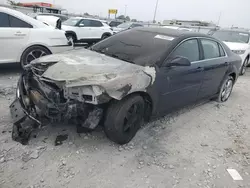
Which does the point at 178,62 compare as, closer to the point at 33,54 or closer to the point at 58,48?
the point at 58,48

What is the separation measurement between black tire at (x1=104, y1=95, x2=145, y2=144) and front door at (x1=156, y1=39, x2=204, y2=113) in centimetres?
44

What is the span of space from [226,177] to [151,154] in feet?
3.00

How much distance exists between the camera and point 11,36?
5.16 metres

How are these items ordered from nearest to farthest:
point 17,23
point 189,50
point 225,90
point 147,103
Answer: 1. point 147,103
2. point 189,50
3. point 225,90
4. point 17,23


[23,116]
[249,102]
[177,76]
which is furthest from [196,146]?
[249,102]

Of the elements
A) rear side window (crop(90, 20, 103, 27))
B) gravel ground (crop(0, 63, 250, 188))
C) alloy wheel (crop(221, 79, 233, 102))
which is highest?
rear side window (crop(90, 20, 103, 27))

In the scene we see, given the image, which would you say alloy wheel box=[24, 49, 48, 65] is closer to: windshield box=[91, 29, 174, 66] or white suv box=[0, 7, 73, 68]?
white suv box=[0, 7, 73, 68]

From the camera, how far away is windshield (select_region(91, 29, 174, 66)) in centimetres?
324

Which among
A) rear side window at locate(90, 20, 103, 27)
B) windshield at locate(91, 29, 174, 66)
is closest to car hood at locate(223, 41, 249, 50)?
windshield at locate(91, 29, 174, 66)

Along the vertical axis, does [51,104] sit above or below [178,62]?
below

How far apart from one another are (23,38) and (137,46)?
3184 mm

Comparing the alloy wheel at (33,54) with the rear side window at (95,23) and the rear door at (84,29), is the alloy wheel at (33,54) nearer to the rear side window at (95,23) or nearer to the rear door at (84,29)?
the rear door at (84,29)

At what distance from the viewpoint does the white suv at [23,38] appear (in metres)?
5.13

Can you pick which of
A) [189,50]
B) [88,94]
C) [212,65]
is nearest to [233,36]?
[212,65]
